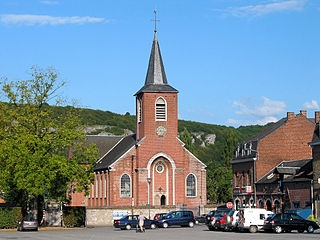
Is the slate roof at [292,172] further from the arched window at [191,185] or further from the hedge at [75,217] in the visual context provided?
the hedge at [75,217]

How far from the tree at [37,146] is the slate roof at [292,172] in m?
19.9

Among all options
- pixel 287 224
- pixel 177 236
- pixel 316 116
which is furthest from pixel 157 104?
pixel 177 236

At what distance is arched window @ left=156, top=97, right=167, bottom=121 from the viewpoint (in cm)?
7150

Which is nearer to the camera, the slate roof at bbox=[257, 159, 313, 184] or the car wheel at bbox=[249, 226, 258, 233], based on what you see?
the car wheel at bbox=[249, 226, 258, 233]

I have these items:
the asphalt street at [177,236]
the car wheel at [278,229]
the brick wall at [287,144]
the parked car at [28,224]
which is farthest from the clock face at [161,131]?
the car wheel at [278,229]

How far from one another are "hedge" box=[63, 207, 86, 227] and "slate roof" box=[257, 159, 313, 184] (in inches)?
808

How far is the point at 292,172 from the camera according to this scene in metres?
60.0

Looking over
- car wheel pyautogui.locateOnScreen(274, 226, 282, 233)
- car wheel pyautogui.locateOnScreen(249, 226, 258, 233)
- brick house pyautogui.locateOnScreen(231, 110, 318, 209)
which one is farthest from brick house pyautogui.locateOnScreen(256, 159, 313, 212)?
car wheel pyautogui.locateOnScreen(274, 226, 282, 233)

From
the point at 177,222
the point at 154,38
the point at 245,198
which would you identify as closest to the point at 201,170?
the point at 245,198

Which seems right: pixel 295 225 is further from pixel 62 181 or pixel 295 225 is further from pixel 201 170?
pixel 201 170

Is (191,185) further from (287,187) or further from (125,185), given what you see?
(287,187)

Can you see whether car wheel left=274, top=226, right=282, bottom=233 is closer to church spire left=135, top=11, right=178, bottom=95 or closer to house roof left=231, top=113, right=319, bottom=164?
house roof left=231, top=113, right=319, bottom=164

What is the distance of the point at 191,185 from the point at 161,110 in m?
10.1

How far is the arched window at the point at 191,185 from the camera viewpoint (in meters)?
71.9
